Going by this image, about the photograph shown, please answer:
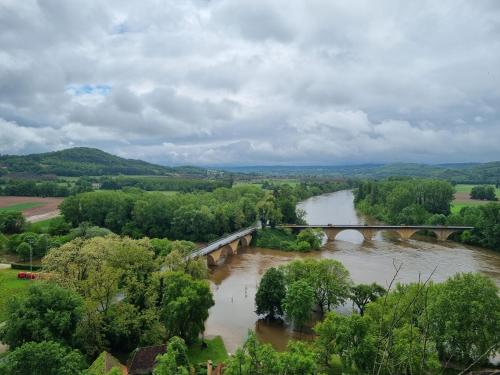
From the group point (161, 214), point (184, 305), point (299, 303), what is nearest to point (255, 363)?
point (184, 305)

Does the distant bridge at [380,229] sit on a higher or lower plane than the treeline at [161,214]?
lower

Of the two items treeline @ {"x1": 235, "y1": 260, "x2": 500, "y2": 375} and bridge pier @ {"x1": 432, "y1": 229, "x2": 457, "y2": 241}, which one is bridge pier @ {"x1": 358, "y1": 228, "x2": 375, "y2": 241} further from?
treeline @ {"x1": 235, "y1": 260, "x2": 500, "y2": 375}

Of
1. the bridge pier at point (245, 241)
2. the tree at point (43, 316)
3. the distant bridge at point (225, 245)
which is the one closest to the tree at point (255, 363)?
the tree at point (43, 316)

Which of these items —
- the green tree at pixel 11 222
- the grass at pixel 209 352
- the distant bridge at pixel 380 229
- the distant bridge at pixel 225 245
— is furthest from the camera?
the distant bridge at pixel 380 229

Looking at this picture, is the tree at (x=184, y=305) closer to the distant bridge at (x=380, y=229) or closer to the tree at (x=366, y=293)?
the tree at (x=366, y=293)

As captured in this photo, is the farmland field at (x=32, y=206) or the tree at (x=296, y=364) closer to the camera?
the tree at (x=296, y=364)

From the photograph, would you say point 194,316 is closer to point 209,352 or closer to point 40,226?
point 209,352

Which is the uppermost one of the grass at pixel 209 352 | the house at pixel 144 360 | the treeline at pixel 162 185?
the treeline at pixel 162 185
